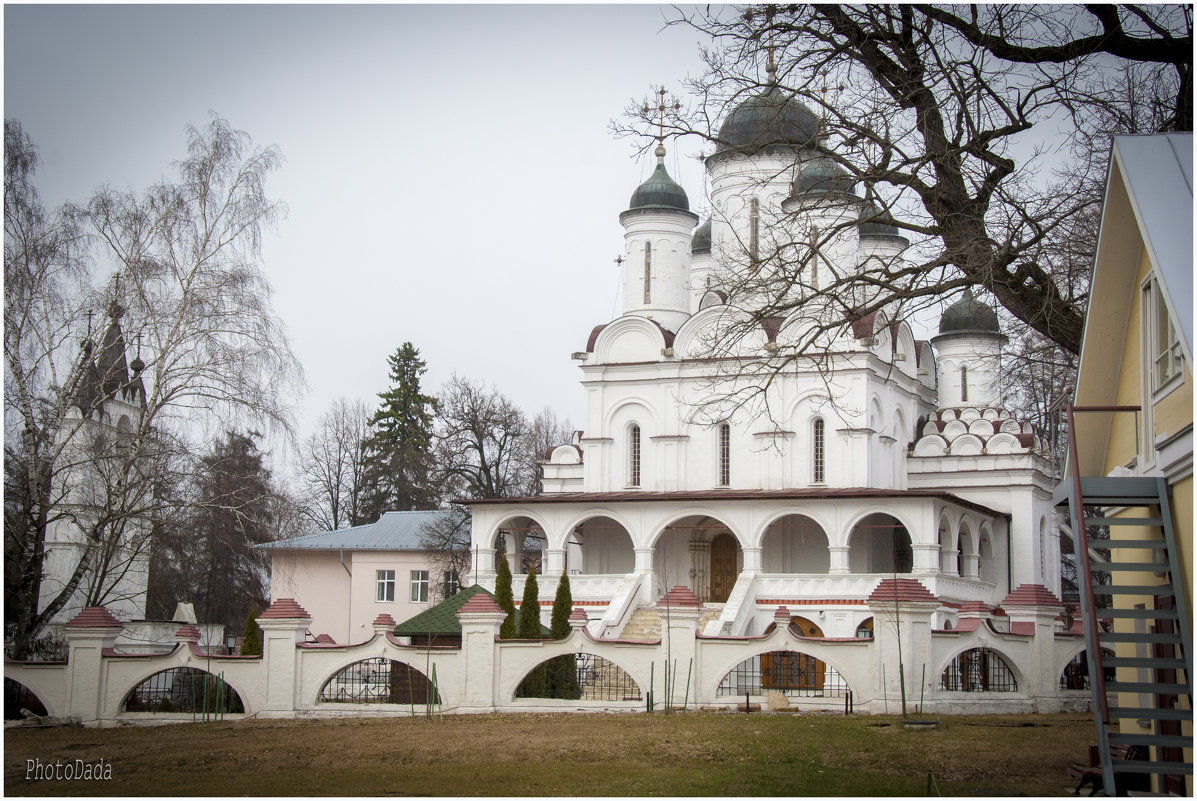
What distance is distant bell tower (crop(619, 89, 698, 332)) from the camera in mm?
38906

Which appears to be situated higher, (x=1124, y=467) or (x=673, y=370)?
(x=673, y=370)

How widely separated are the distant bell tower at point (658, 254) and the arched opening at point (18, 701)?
2140 centimetres

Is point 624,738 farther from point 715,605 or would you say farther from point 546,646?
point 715,605

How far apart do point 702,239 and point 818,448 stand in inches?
456

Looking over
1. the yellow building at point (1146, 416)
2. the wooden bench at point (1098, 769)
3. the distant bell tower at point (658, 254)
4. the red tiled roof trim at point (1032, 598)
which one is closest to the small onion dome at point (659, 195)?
the distant bell tower at point (658, 254)

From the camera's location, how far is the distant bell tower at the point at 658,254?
38.9 metres

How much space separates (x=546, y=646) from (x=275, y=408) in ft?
19.5

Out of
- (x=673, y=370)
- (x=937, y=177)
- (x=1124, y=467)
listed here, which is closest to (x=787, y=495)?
(x=673, y=370)

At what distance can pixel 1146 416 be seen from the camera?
11.9 m

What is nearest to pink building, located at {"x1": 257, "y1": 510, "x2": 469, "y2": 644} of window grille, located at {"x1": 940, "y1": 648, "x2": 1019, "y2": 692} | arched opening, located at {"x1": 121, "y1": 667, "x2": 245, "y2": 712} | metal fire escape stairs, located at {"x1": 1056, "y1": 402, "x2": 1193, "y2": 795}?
arched opening, located at {"x1": 121, "y1": 667, "x2": 245, "y2": 712}

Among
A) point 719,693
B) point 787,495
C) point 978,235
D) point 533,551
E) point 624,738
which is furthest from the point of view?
point 533,551

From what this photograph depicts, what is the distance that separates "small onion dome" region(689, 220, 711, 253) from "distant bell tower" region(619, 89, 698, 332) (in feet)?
17.1

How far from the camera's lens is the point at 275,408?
22.5 metres

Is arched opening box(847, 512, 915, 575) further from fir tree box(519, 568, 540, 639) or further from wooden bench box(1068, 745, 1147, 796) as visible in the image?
wooden bench box(1068, 745, 1147, 796)
